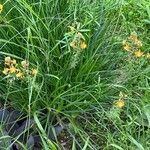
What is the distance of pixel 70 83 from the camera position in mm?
2299

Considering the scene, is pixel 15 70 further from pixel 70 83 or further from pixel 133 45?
pixel 133 45

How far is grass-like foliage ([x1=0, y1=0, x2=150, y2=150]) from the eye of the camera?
2.17 meters

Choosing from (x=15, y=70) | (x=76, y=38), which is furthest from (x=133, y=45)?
(x=15, y=70)

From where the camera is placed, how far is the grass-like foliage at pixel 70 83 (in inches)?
85.3

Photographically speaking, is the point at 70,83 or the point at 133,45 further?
the point at 70,83

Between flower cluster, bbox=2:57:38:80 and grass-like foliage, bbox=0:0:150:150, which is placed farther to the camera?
grass-like foliage, bbox=0:0:150:150

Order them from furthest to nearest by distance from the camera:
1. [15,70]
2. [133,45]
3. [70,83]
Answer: [70,83] < [133,45] < [15,70]

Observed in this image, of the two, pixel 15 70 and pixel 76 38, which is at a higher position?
pixel 76 38

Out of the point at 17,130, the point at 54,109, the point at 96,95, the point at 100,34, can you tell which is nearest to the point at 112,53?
the point at 100,34

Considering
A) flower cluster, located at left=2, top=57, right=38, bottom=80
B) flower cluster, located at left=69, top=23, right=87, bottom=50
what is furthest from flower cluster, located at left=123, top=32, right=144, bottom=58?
flower cluster, located at left=2, top=57, right=38, bottom=80

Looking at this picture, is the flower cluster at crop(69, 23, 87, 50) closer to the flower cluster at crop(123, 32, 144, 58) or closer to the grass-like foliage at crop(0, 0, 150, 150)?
the grass-like foliage at crop(0, 0, 150, 150)

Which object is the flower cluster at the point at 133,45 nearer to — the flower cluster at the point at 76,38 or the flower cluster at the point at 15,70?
the flower cluster at the point at 76,38

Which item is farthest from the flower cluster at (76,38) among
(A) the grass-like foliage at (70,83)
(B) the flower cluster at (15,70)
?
(B) the flower cluster at (15,70)

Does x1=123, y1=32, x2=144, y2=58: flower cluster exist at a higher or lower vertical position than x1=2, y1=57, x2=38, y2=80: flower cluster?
higher
